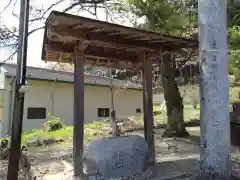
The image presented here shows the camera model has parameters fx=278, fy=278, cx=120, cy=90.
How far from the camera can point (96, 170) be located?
5340 mm

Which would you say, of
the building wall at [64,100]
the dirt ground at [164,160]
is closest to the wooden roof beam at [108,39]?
the dirt ground at [164,160]

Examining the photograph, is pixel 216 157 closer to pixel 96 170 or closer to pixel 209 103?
pixel 209 103

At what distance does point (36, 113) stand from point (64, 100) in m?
1.83

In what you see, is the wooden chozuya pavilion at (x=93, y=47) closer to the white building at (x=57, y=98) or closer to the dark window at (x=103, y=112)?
the white building at (x=57, y=98)

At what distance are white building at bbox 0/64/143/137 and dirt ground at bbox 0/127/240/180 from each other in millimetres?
5453

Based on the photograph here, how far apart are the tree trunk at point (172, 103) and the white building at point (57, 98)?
7.11m

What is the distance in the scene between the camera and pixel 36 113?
15.7m

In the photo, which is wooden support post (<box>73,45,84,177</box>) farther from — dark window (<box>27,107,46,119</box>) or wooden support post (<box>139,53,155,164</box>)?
dark window (<box>27,107,46,119</box>)

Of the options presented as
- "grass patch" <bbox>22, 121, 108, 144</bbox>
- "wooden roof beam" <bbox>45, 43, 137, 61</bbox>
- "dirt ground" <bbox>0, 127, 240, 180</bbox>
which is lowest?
"dirt ground" <bbox>0, 127, 240, 180</bbox>

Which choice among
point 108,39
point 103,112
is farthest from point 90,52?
point 103,112

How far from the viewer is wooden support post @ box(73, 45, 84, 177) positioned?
5715 millimetres

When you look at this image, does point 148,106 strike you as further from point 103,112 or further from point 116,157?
point 103,112

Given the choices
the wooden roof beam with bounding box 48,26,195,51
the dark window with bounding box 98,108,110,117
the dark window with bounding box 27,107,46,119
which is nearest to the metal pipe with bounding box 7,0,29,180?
the wooden roof beam with bounding box 48,26,195,51

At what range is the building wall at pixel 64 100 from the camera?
15.4 meters
